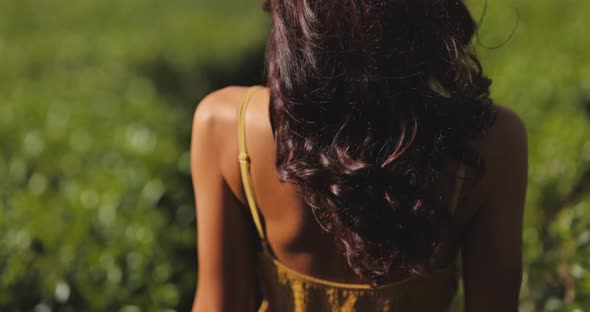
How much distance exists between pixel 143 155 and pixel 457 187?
2.19 meters

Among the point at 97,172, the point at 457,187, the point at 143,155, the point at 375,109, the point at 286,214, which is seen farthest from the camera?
the point at 143,155

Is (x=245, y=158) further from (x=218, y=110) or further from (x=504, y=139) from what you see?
(x=504, y=139)

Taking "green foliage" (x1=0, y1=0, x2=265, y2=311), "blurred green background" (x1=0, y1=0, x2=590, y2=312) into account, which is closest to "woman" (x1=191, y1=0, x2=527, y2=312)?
"blurred green background" (x1=0, y1=0, x2=590, y2=312)

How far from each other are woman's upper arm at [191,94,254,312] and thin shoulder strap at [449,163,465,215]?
531mm

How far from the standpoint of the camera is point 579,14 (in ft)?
18.8

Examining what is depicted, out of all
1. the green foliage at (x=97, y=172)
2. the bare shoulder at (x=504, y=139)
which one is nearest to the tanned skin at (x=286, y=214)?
the bare shoulder at (x=504, y=139)

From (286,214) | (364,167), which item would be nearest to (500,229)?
(364,167)

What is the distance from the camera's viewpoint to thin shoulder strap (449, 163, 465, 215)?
5.19ft

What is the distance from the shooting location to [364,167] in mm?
1499

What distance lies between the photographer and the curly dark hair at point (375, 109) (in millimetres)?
1455

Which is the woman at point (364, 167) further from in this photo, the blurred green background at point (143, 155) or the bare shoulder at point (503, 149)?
the blurred green background at point (143, 155)

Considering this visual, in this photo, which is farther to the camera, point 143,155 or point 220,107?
point 143,155

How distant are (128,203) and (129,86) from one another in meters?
2.14

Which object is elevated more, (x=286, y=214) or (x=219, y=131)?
(x=219, y=131)
